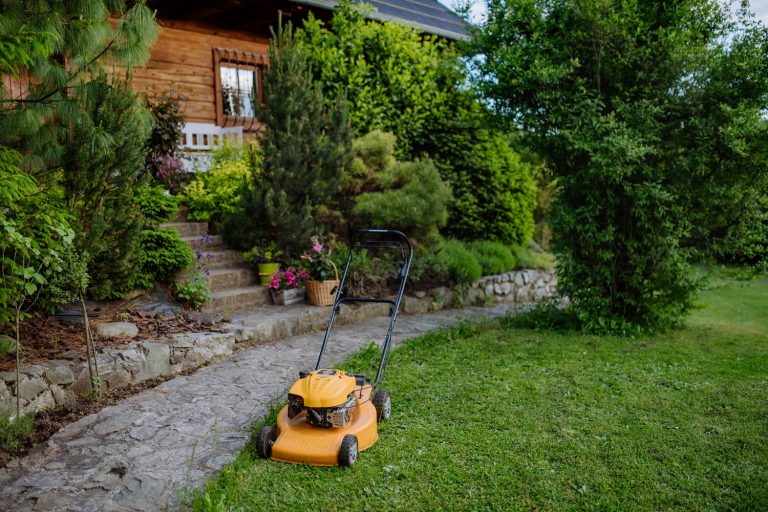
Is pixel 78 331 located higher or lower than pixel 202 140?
lower

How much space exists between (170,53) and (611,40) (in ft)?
21.7

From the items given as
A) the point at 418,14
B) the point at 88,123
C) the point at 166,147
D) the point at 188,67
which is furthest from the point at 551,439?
the point at 418,14

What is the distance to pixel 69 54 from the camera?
4.81m

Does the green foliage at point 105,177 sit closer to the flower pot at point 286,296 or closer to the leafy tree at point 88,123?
the leafy tree at point 88,123

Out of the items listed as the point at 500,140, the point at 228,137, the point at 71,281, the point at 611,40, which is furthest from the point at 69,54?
the point at 500,140

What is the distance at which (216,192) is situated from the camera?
7859 millimetres

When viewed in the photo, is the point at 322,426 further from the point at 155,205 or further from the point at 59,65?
the point at 155,205

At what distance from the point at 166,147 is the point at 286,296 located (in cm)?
292

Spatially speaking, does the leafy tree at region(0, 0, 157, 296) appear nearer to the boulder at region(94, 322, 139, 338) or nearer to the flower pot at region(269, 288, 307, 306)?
the boulder at region(94, 322, 139, 338)

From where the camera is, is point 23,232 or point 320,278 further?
point 320,278

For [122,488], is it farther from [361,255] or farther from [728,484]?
[361,255]

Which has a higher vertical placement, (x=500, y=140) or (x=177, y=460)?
(x=500, y=140)

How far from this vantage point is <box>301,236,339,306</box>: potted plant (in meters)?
7.04

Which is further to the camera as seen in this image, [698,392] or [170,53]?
[170,53]
